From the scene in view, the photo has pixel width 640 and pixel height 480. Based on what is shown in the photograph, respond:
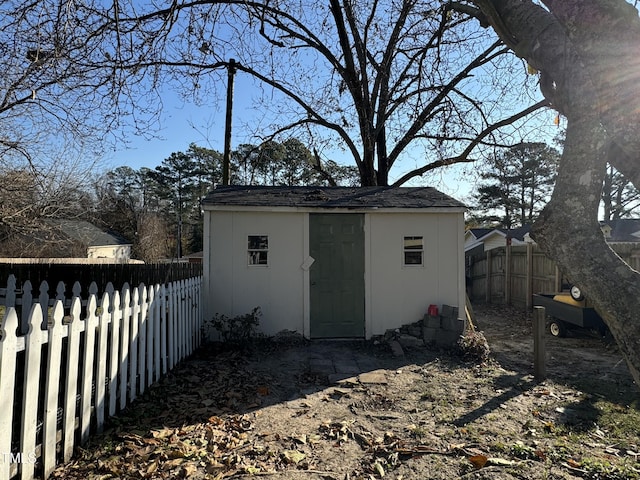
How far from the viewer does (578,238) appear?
182 cm

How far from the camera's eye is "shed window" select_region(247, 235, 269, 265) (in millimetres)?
6828

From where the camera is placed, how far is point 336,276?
691 cm

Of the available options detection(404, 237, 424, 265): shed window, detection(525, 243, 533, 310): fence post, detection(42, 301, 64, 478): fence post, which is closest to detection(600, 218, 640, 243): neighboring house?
detection(525, 243, 533, 310): fence post

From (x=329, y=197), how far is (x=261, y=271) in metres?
1.94

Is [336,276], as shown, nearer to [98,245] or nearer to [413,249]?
[413,249]

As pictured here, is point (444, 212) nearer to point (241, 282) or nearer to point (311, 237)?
point (311, 237)

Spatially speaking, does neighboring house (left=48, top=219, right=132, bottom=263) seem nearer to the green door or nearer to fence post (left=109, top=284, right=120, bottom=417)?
the green door

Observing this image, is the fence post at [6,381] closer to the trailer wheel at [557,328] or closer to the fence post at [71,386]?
the fence post at [71,386]

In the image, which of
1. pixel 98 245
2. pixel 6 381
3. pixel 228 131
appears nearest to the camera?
pixel 6 381

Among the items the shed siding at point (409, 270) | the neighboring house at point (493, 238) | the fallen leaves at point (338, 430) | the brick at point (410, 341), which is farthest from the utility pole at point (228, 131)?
the neighboring house at point (493, 238)

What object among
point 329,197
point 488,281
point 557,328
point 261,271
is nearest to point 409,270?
point 329,197

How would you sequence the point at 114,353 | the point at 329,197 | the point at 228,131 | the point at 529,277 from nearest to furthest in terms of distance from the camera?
the point at 114,353
the point at 329,197
the point at 529,277
the point at 228,131

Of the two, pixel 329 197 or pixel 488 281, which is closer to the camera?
pixel 329 197

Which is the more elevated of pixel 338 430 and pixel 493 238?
pixel 493 238
